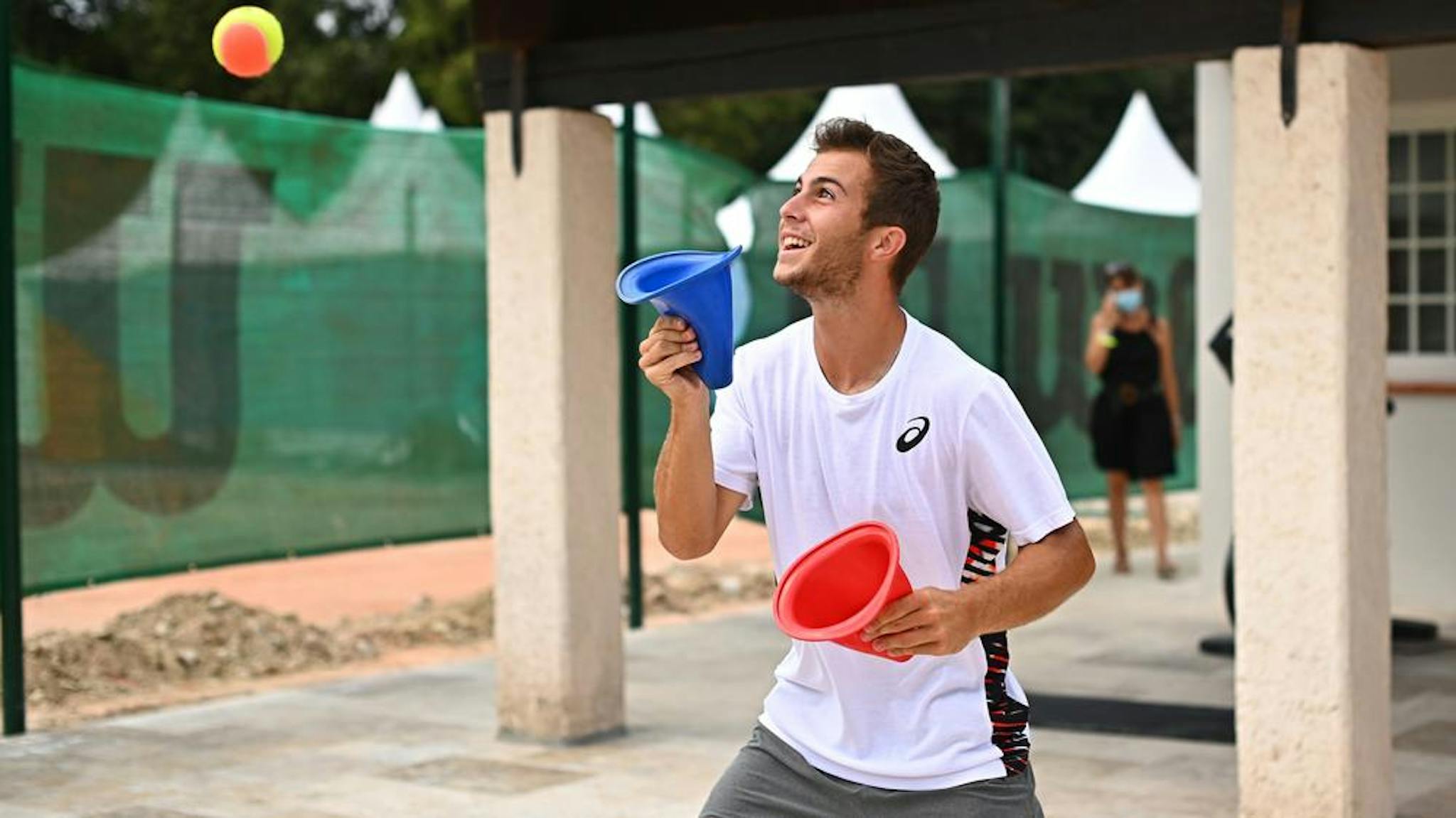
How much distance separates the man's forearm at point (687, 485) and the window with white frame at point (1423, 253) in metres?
9.08

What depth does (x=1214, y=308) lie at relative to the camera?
38.9 feet

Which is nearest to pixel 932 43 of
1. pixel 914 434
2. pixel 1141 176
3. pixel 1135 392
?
pixel 914 434

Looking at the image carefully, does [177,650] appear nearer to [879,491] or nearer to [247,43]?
[247,43]

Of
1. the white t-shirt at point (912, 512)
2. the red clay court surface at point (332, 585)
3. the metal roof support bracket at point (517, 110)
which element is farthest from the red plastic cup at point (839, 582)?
the red clay court surface at point (332, 585)

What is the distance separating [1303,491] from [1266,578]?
0.28m

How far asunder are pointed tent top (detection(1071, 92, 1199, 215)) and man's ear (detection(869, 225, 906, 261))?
656 inches

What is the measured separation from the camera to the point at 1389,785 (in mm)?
6258

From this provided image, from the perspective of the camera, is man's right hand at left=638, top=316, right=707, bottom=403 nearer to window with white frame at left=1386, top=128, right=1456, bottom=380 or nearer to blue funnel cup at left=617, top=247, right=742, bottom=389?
blue funnel cup at left=617, top=247, right=742, bottom=389

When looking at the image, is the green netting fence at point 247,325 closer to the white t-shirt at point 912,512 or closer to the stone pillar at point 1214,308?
the stone pillar at point 1214,308

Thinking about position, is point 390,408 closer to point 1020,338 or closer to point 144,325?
point 144,325

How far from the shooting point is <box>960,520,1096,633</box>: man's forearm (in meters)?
3.16

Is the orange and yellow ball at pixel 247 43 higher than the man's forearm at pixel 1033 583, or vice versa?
the orange and yellow ball at pixel 247 43

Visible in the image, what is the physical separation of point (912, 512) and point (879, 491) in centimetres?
7

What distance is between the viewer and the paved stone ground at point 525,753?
22.1ft
